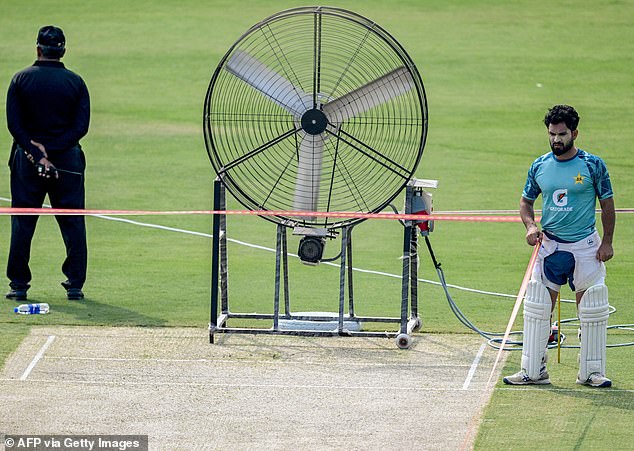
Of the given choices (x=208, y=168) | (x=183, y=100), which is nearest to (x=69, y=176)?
(x=208, y=168)

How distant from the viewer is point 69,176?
11.2 meters

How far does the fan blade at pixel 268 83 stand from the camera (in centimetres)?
994

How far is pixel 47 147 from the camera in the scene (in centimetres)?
1103

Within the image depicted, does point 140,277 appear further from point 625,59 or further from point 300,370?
point 625,59

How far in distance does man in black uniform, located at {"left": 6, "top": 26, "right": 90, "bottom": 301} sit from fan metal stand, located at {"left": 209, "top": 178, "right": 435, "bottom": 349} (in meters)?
1.46

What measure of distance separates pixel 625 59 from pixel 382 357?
552 inches

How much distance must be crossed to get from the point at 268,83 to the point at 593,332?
291cm

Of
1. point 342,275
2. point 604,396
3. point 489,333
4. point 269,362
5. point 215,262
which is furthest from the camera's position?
point 489,333

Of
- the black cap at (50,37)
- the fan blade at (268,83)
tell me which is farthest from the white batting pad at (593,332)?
the black cap at (50,37)

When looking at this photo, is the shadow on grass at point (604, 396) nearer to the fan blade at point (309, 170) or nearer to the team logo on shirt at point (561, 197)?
the team logo on shirt at point (561, 197)

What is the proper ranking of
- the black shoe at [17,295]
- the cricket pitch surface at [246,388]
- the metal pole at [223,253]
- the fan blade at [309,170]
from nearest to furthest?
the cricket pitch surface at [246,388] < the fan blade at [309,170] < the metal pole at [223,253] < the black shoe at [17,295]

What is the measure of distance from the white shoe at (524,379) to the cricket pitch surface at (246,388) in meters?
0.19

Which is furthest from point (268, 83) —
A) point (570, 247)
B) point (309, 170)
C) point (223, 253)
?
point (570, 247)

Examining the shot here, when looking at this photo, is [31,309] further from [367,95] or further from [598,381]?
[598,381]
